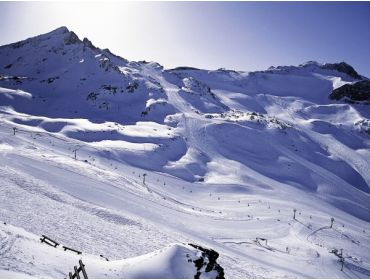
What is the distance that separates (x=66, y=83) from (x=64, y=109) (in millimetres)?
14730

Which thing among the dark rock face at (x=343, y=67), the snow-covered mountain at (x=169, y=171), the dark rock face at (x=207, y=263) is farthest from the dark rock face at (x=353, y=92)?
the dark rock face at (x=207, y=263)

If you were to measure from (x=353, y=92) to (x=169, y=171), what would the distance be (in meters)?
93.0

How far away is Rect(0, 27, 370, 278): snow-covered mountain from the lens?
1070 inches

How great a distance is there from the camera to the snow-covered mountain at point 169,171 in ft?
89.1

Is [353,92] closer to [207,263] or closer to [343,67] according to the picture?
[343,67]

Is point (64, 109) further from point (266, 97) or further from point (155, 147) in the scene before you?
point (266, 97)

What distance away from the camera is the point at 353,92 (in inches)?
5133

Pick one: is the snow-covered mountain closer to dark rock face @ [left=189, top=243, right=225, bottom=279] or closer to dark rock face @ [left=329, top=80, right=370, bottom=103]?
dark rock face @ [left=189, top=243, right=225, bottom=279]

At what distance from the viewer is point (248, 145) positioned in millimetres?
82000

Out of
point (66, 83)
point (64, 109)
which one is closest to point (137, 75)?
point (66, 83)

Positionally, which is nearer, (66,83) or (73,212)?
(73,212)

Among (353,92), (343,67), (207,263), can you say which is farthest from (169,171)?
Answer: (343,67)

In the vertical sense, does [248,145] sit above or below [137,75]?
below

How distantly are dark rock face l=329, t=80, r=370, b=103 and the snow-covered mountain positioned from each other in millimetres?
472
